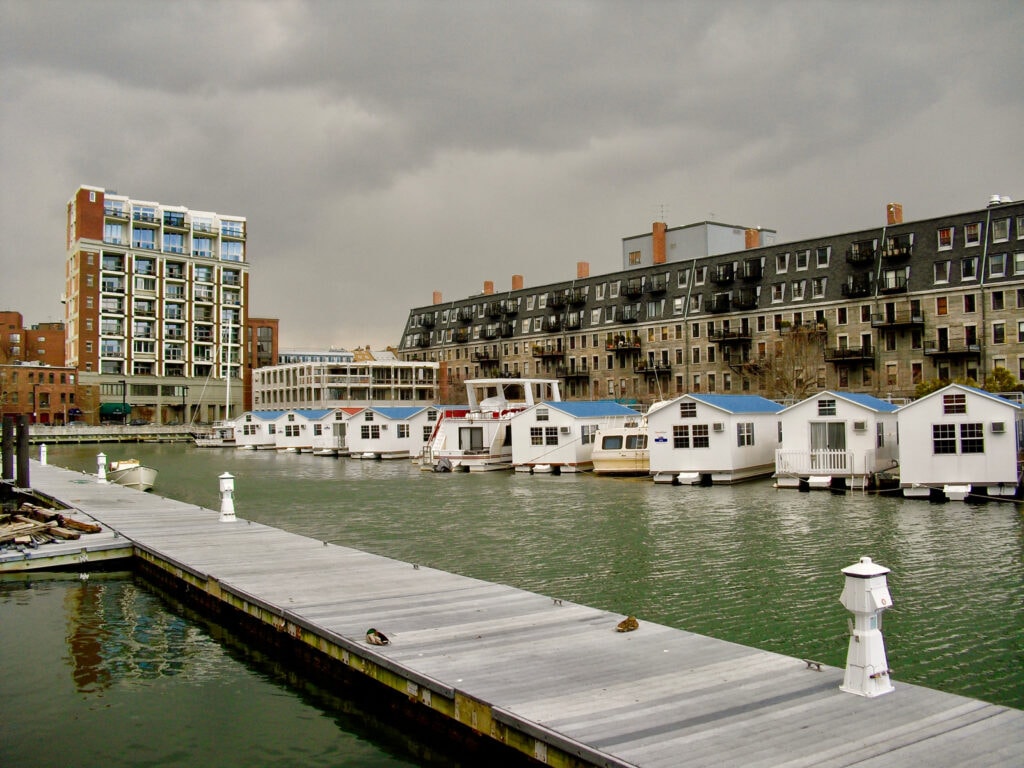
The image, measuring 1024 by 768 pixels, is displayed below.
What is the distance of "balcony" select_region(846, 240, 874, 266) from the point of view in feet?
244

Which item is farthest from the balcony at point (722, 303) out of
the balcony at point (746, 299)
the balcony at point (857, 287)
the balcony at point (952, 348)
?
the balcony at point (952, 348)

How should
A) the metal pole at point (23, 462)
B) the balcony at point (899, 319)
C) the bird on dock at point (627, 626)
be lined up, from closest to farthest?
1. the bird on dock at point (627, 626)
2. the metal pole at point (23, 462)
3. the balcony at point (899, 319)

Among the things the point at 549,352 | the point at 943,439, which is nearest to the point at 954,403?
the point at 943,439

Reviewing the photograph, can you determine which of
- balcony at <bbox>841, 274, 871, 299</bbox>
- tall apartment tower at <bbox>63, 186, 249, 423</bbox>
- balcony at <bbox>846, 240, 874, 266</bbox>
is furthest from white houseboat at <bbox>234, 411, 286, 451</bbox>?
balcony at <bbox>846, 240, 874, 266</bbox>

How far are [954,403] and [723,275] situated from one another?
173ft

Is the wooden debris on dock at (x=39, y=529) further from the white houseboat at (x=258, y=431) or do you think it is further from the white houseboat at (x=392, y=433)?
the white houseboat at (x=258, y=431)

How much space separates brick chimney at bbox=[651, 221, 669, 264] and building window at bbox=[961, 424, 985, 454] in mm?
62850

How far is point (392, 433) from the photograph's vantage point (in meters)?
72.7

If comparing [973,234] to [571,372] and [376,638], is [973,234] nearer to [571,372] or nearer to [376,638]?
[571,372]

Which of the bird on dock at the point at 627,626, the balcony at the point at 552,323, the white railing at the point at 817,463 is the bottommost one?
the bird on dock at the point at 627,626

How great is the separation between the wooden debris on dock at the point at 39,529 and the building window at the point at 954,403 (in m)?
30.1

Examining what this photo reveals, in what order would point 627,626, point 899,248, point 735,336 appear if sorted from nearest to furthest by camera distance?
point 627,626 < point 899,248 < point 735,336

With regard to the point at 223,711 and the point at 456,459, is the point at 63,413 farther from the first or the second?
the point at 223,711

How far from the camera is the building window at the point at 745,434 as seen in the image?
44094 mm
